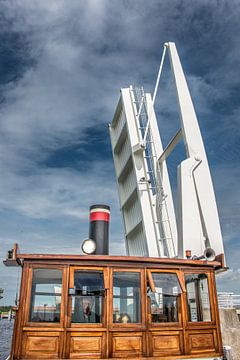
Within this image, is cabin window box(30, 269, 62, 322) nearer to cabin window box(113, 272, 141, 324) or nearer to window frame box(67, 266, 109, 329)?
window frame box(67, 266, 109, 329)

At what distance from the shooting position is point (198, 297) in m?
5.69

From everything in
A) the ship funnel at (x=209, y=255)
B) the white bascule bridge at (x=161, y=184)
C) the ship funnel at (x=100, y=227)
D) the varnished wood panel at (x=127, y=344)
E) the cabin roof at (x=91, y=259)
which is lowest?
the varnished wood panel at (x=127, y=344)

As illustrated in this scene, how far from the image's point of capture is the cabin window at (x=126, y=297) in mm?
5137

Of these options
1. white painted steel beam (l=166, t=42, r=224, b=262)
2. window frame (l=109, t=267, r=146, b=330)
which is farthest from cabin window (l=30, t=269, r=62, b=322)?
white painted steel beam (l=166, t=42, r=224, b=262)

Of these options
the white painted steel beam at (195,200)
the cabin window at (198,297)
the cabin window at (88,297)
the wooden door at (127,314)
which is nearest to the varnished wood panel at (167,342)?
the wooden door at (127,314)

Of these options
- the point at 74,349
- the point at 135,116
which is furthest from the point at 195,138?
the point at 74,349

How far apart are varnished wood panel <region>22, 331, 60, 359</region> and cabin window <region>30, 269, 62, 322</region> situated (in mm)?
198

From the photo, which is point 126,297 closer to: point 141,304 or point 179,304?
point 141,304

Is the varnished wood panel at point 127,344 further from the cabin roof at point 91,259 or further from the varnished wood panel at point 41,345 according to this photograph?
the cabin roof at point 91,259

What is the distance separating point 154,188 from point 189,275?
5.58m

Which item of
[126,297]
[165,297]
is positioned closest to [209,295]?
[165,297]

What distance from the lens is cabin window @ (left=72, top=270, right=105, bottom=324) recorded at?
198 inches

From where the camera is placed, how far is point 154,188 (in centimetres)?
1110

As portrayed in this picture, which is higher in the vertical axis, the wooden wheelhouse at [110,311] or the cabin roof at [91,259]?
the cabin roof at [91,259]
